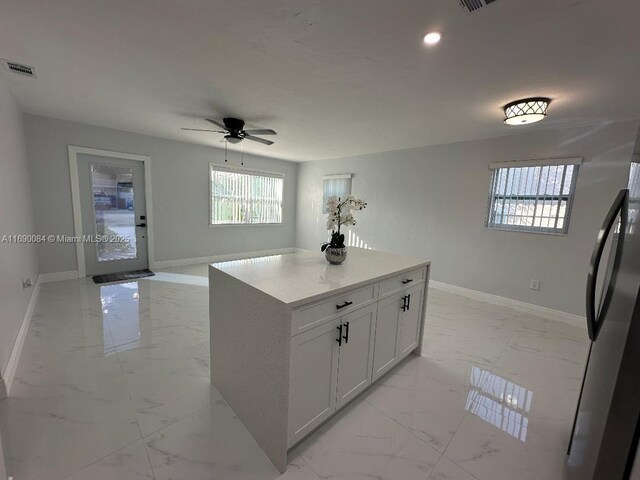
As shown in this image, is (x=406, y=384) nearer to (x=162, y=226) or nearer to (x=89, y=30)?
(x=89, y=30)

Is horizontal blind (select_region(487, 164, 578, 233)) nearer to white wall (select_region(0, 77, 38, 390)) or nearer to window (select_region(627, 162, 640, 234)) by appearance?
window (select_region(627, 162, 640, 234))

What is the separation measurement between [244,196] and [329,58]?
15.2ft

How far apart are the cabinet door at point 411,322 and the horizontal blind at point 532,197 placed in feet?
7.92

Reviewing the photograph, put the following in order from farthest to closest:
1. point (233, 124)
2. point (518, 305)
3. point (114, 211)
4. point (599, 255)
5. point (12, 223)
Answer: point (114, 211)
point (518, 305)
point (233, 124)
point (12, 223)
point (599, 255)

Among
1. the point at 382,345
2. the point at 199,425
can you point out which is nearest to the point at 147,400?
the point at 199,425

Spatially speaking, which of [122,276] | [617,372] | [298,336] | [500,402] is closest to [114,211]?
[122,276]

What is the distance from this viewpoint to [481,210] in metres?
4.04

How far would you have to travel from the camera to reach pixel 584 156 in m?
3.20

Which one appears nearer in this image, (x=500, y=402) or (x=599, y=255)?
(x=599, y=255)

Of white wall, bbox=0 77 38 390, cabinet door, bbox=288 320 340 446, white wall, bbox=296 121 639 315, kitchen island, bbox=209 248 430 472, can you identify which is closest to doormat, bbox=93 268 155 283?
white wall, bbox=0 77 38 390

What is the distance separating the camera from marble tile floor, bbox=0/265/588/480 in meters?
1.42

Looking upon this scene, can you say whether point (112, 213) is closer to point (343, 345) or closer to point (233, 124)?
point (233, 124)

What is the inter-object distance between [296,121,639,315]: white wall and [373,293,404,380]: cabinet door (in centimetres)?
271

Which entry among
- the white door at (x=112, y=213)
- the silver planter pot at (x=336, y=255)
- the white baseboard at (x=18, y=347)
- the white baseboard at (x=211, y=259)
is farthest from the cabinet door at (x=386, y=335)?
the white door at (x=112, y=213)
